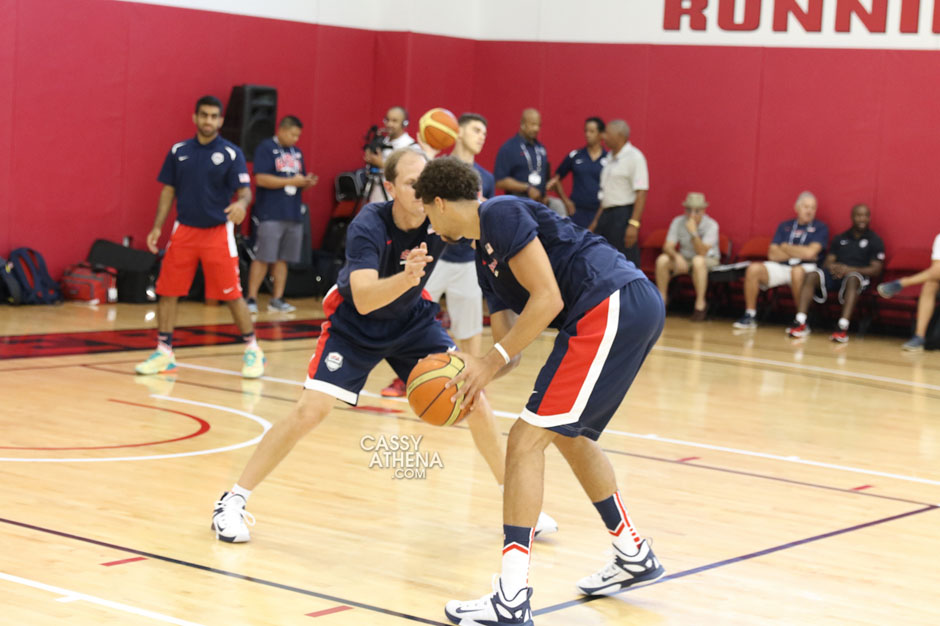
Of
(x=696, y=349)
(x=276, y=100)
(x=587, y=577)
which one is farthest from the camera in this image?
(x=276, y=100)

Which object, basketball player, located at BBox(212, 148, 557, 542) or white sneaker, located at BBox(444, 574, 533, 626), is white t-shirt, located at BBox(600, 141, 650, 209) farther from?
white sneaker, located at BBox(444, 574, 533, 626)

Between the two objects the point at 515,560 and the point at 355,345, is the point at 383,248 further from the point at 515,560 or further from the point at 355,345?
the point at 515,560

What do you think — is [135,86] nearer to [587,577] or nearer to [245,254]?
[245,254]

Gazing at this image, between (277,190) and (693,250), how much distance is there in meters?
4.78

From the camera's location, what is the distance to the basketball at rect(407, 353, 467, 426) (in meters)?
4.56

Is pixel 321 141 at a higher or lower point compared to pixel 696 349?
higher

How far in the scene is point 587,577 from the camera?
471cm

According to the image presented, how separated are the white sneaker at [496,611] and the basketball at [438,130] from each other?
14.5 feet

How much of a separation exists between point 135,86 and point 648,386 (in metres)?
6.97

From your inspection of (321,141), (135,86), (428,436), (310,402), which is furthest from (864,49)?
(310,402)

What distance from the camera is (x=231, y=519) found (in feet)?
16.6

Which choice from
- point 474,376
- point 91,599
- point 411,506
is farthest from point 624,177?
point 91,599

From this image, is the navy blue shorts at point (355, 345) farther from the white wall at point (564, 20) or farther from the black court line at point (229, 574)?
the white wall at point (564, 20)

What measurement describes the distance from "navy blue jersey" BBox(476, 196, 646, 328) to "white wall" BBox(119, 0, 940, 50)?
10.5 m
